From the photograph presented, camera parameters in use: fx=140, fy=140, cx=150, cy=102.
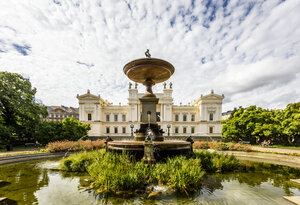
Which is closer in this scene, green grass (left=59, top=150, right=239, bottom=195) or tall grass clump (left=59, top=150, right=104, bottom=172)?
green grass (left=59, top=150, right=239, bottom=195)

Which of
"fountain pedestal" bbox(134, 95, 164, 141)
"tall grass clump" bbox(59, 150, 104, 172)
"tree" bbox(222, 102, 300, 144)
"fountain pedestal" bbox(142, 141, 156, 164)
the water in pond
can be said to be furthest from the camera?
"tree" bbox(222, 102, 300, 144)

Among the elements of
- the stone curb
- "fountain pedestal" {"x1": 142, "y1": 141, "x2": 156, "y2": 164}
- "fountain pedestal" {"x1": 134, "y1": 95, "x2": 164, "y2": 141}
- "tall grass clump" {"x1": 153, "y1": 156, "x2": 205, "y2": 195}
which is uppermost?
"fountain pedestal" {"x1": 134, "y1": 95, "x2": 164, "y2": 141}

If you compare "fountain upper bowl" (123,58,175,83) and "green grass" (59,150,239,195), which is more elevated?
"fountain upper bowl" (123,58,175,83)

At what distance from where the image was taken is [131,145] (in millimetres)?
6277

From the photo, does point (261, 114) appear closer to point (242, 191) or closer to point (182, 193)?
point (242, 191)

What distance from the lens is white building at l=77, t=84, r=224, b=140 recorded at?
126 ft

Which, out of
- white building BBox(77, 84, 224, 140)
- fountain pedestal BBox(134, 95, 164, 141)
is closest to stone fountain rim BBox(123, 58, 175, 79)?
fountain pedestal BBox(134, 95, 164, 141)

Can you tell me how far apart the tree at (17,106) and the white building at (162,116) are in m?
19.0

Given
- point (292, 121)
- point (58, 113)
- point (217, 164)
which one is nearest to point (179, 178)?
point (217, 164)

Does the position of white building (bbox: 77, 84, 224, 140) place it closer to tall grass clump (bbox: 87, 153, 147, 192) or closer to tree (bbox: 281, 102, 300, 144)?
tree (bbox: 281, 102, 300, 144)

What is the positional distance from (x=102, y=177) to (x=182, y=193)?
7.67ft

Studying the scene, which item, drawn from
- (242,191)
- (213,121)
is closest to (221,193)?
Answer: (242,191)

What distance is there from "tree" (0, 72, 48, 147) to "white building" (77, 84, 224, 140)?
19.0m

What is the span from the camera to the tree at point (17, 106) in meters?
17.5
